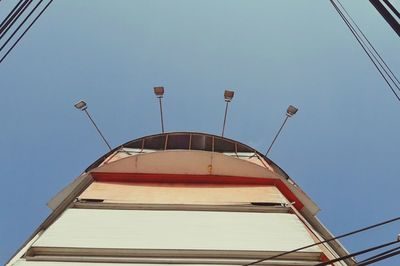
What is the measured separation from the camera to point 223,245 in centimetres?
661

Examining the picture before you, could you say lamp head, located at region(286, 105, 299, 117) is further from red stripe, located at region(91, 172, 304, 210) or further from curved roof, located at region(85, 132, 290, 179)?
red stripe, located at region(91, 172, 304, 210)

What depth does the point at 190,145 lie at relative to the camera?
49.3ft

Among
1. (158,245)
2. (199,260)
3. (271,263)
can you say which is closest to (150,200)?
(158,245)

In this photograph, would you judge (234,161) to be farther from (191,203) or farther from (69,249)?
(69,249)

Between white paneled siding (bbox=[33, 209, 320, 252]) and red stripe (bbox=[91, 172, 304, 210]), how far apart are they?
2744 millimetres

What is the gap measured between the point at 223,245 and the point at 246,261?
580mm

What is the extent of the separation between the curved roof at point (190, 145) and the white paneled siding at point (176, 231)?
6950 millimetres

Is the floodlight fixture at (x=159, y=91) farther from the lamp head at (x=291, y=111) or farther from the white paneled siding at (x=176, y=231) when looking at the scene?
the white paneled siding at (x=176, y=231)

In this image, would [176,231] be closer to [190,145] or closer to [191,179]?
[191,179]

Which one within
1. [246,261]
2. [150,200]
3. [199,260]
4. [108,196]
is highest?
[108,196]

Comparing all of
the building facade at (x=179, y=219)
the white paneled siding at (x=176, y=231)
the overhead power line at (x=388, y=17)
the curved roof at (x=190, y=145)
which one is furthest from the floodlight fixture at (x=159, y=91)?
the overhead power line at (x=388, y=17)

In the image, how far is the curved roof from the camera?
15.2 m

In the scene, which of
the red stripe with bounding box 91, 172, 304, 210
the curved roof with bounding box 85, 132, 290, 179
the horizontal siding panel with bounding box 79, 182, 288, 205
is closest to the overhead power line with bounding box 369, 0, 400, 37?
the horizontal siding panel with bounding box 79, 182, 288, 205

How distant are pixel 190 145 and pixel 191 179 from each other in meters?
3.98
